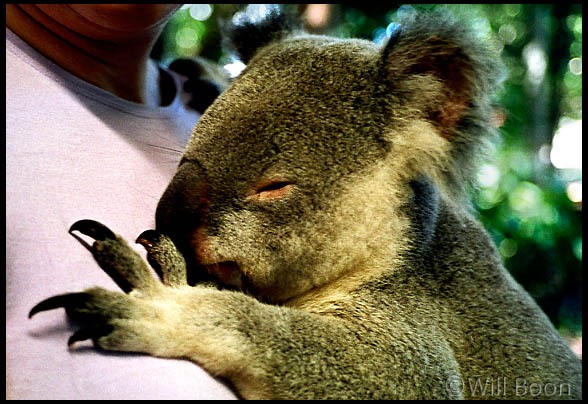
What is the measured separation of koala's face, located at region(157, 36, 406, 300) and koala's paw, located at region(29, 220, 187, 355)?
0.06 m

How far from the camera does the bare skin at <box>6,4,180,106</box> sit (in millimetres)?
1610

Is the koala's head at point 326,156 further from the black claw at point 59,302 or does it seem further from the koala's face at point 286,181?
the black claw at point 59,302

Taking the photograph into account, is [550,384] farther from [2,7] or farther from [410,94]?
[2,7]

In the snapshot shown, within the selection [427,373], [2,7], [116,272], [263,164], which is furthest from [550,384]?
[2,7]

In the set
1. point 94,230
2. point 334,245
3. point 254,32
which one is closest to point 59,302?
point 94,230

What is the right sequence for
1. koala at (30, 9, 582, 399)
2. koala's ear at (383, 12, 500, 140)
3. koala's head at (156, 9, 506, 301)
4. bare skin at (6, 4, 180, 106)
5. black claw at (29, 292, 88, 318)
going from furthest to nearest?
bare skin at (6, 4, 180, 106), koala's ear at (383, 12, 500, 140), koala's head at (156, 9, 506, 301), koala at (30, 9, 582, 399), black claw at (29, 292, 88, 318)

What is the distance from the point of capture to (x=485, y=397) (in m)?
1.53

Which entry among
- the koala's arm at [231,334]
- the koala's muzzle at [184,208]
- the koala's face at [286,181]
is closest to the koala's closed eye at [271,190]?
the koala's face at [286,181]

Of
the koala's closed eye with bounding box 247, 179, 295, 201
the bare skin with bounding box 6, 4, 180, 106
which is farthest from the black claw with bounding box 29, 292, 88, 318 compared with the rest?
the bare skin with bounding box 6, 4, 180, 106

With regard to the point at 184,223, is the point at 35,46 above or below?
above

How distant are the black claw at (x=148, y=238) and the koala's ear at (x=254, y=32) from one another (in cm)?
76

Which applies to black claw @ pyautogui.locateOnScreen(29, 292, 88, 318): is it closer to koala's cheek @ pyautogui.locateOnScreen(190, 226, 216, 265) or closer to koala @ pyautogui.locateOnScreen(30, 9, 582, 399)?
koala @ pyautogui.locateOnScreen(30, 9, 582, 399)

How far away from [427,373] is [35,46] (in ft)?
4.34

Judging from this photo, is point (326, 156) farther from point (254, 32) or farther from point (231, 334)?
point (254, 32)
